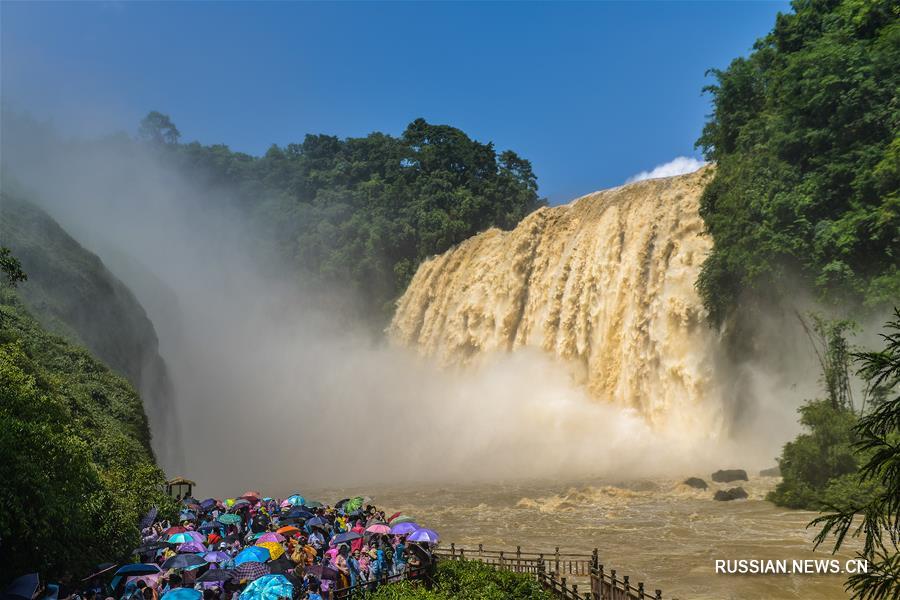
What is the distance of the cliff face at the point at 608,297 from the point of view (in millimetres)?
30141

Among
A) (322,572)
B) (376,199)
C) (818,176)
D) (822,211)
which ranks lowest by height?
(322,572)

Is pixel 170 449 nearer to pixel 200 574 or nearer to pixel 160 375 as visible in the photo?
pixel 160 375

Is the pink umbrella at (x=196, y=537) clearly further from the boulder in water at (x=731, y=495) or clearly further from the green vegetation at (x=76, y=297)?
the boulder in water at (x=731, y=495)

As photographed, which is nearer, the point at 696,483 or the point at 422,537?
the point at 422,537

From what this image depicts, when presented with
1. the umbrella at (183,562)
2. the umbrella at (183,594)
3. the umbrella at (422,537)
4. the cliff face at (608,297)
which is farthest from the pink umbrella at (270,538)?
the cliff face at (608,297)

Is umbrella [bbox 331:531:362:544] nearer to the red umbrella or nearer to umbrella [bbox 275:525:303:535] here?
umbrella [bbox 275:525:303:535]

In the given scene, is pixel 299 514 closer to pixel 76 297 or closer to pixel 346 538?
pixel 346 538

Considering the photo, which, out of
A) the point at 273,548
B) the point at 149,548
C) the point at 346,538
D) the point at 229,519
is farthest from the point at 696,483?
the point at 149,548

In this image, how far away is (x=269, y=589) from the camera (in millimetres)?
9414

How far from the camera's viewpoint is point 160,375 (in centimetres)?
3478

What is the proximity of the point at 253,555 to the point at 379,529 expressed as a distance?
108 inches

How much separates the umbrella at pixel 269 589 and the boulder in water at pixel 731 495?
1651 cm

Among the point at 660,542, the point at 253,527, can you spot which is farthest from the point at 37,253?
the point at 660,542

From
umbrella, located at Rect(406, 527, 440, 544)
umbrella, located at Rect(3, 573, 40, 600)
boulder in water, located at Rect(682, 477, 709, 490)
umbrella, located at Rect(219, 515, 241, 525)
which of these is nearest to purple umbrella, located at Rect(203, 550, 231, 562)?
umbrella, located at Rect(3, 573, 40, 600)
